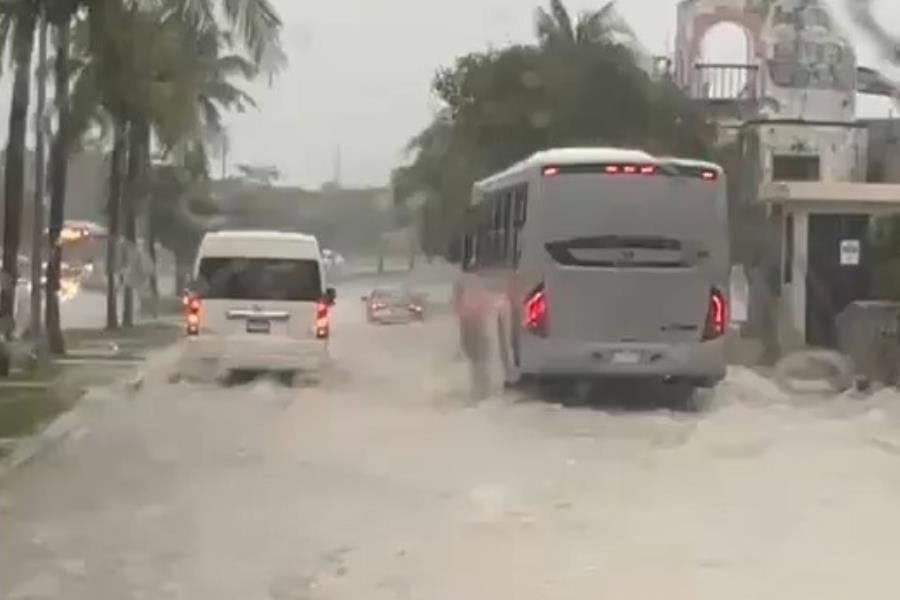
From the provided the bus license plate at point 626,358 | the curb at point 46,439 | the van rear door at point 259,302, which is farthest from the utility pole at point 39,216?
the bus license plate at point 626,358

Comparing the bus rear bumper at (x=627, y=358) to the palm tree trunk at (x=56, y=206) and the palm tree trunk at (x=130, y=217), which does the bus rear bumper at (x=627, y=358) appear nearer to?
the palm tree trunk at (x=56, y=206)

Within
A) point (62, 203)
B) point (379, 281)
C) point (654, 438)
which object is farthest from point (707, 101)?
point (654, 438)

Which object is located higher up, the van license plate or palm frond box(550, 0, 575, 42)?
palm frond box(550, 0, 575, 42)

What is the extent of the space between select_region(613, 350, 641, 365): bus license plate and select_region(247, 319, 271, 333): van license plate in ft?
18.9

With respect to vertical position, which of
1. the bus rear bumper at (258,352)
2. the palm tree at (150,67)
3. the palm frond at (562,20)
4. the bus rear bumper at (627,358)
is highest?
the palm frond at (562,20)

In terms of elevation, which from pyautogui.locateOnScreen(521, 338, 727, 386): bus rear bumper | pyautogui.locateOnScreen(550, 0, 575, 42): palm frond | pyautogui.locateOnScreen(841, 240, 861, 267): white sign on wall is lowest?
pyautogui.locateOnScreen(521, 338, 727, 386): bus rear bumper

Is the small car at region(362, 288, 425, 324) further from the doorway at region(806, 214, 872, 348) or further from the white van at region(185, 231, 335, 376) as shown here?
the white van at region(185, 231, 335, 376)

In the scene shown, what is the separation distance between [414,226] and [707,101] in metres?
15.1

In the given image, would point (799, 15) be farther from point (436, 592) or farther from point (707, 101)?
point (436, 592)

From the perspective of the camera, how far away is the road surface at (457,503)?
35.3ft

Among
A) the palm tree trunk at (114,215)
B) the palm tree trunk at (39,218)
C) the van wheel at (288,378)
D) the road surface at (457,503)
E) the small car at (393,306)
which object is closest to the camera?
the road surface at (457,503)

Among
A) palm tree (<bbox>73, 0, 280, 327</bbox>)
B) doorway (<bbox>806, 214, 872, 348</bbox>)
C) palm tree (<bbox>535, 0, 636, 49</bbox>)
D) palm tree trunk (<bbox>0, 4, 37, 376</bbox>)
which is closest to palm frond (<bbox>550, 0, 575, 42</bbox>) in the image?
palm tree (<bbox>535, 0, 636, 49</bbox>)

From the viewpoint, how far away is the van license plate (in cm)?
2630

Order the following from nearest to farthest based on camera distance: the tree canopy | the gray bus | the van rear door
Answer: the gray bus, the van rear door, the tree canopy
